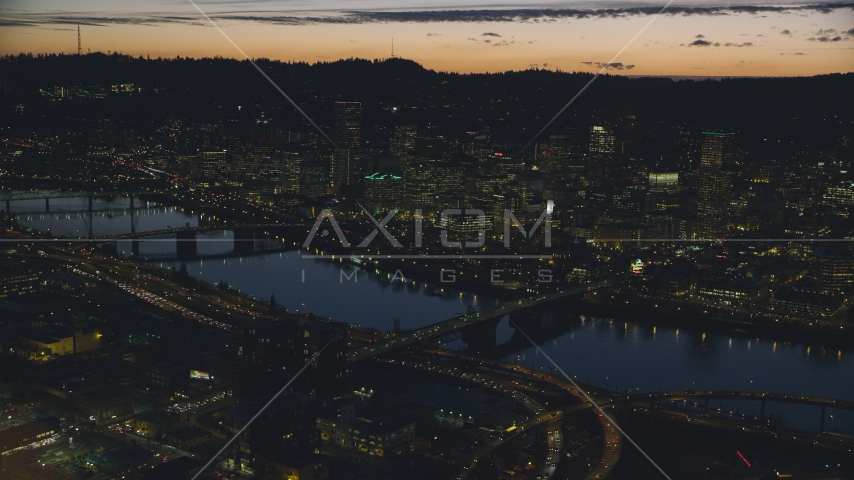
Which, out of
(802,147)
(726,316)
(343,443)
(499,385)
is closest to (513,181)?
(802,147)

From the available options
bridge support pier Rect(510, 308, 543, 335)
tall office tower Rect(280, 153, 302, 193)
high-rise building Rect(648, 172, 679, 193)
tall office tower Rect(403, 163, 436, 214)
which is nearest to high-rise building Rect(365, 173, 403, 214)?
tall office tower Rect(403, 163, 436, 214)

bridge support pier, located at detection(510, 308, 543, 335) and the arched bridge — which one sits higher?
the arched bridge

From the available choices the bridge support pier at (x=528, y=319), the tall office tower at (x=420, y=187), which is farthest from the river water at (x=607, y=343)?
the tall office tower at (x=420, y=187)

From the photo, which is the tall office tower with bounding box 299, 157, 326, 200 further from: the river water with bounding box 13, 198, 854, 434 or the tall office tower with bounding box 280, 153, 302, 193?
the river water with bounding box 13, 198, 854, 434

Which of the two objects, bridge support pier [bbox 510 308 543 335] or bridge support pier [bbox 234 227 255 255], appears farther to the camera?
bridge support pier [bbox 234 227 255 255]

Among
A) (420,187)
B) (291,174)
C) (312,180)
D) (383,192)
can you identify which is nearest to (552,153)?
(420,187)

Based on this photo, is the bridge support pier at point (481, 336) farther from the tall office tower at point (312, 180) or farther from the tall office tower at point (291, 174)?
the tall office tower at point (291, 174)

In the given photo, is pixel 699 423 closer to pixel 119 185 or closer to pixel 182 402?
pixel 182 402
